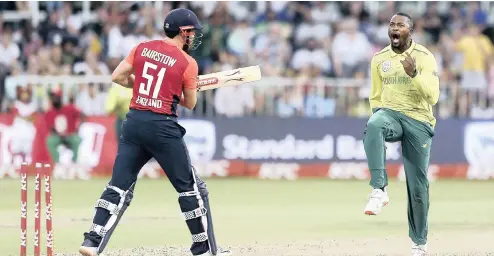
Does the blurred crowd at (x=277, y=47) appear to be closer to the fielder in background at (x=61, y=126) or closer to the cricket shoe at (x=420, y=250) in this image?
the fielder in background at (x=61, y=126)

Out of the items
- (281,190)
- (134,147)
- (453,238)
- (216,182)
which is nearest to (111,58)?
(216,182)

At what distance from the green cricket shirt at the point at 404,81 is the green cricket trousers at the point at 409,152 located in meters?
0.09

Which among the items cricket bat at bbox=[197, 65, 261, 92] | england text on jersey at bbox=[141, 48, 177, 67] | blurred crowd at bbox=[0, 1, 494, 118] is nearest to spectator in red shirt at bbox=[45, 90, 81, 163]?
blurred crowd at bbox=[0, 1, 494, 118]

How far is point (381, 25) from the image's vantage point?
23469 mm

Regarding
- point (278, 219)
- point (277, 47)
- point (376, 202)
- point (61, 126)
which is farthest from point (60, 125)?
point (376, 202)

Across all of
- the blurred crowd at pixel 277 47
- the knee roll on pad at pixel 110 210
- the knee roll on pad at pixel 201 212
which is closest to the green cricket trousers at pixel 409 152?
the knee roll on pad at pixel 201 212

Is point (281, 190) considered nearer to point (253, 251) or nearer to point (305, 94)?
point (305, 94)

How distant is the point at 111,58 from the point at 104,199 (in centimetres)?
1295

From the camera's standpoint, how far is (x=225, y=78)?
1089 cm

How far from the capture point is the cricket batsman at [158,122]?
988cm

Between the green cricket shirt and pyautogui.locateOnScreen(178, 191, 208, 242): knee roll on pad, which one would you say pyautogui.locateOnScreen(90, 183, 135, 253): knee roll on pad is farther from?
the green cricket shirt

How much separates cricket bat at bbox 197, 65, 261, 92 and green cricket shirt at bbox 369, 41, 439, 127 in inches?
47.3

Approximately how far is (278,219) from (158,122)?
5.65 m

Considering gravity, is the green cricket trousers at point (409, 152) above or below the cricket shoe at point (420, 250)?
above
